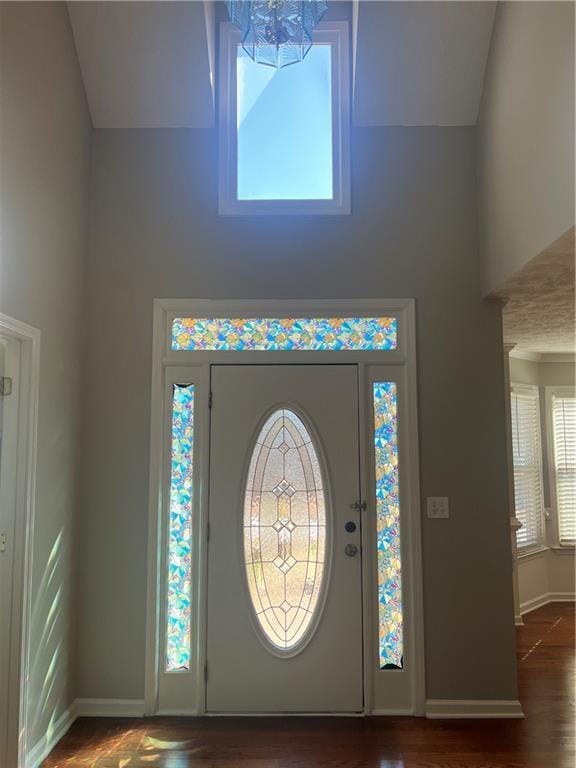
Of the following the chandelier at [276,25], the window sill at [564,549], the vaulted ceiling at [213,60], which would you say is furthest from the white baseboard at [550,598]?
the chandelier at [276,25]

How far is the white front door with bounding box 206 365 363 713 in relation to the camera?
3.14 m

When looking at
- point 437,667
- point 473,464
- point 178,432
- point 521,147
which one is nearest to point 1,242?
point 178,432

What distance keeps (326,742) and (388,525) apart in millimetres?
1148

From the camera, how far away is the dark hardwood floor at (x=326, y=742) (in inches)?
105

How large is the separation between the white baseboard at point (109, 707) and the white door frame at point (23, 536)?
597mm

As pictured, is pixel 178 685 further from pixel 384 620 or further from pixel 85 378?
pixel 85 378

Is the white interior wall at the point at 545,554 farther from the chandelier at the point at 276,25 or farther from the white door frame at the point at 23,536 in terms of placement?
the white door frame at the point at 23,536

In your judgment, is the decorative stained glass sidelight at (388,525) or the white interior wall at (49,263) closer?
the white interior wall at (49,263)

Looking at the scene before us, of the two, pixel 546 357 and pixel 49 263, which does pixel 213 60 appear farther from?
pixel 546 357

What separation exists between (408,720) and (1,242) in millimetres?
3144

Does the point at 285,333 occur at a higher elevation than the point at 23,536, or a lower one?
higher

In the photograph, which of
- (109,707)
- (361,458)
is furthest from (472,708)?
(109,707)

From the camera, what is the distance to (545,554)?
5434 mm

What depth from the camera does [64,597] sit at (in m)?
3.00
